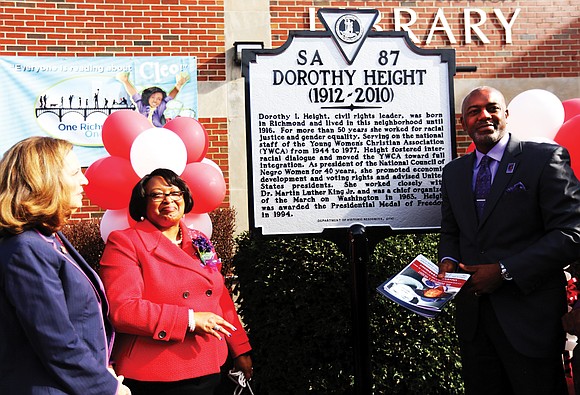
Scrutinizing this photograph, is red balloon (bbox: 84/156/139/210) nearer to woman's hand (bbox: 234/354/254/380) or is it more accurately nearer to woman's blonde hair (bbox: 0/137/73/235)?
woman's hand (bbox: 234/354/254/380)

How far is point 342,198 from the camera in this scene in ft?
13.6

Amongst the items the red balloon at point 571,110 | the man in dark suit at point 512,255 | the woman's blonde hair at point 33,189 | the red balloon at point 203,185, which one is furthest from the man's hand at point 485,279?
the red balloon at point 571,110

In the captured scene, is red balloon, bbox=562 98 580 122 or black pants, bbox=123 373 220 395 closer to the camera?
black pants, bbox=123 373 220 395

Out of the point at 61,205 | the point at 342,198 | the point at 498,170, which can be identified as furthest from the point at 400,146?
the point at 61,205

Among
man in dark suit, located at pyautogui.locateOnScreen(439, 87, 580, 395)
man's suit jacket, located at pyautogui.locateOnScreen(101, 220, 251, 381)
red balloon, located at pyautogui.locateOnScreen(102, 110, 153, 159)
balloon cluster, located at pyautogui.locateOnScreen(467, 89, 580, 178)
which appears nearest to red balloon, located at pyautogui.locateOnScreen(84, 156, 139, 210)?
red balloon, located at pyautogui.locateOnScreen(102, 110, 153, 159)

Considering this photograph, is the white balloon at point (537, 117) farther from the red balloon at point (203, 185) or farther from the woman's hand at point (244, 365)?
the woman's hand at point (244, 365)

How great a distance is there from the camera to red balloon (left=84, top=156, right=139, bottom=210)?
4.80 m

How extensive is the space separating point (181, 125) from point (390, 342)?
7.87 ft

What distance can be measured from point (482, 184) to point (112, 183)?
2.77m

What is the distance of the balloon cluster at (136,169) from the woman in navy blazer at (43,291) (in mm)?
2089

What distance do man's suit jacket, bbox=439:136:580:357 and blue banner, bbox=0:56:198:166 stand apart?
211 inches

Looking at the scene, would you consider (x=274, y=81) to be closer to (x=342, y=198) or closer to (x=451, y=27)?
(x=342, y=198)

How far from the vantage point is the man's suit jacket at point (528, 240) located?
3.20 metres

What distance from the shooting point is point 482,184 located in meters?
3.54
